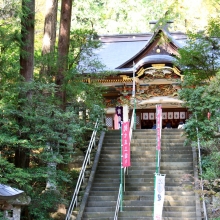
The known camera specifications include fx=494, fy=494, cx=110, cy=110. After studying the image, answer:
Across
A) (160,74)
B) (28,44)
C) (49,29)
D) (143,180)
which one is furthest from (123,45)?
(28,44)

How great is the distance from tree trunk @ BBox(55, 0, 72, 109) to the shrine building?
384 cm

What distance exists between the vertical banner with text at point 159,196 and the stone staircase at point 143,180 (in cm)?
58

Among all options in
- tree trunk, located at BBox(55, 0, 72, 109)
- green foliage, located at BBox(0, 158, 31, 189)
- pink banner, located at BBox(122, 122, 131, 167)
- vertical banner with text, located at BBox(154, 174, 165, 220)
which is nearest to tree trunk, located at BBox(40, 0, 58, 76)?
tree trunk, located at BBox(55, 0, 72, 109)

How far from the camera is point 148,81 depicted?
2025cm

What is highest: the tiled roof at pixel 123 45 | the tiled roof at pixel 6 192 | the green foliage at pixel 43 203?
the tiled roof at pixel 123 45

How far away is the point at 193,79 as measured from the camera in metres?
14.0

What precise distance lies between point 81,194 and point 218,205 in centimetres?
538

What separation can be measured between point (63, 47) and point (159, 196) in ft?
16.8

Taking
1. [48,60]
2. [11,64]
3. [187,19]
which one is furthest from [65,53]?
[187,19]

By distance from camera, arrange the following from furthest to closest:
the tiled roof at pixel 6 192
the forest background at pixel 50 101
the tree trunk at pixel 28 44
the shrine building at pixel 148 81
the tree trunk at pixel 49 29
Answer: the shrine building at pixel 148 81 < the tree trunk at pixel 49 29 < the tree trunk at pixel 28 44 < the forest background at pixel 50 101 < the tiled roof at pixel 6 192

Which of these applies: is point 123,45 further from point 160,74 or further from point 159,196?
point 159,196

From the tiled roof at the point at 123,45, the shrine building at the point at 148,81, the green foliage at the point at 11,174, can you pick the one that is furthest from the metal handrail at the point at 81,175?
the tiled roof at the point at 123,45

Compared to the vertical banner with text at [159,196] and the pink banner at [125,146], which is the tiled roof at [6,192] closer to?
the vertical banner with text at [159,196]

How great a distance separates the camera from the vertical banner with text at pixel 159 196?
11.2 metres
